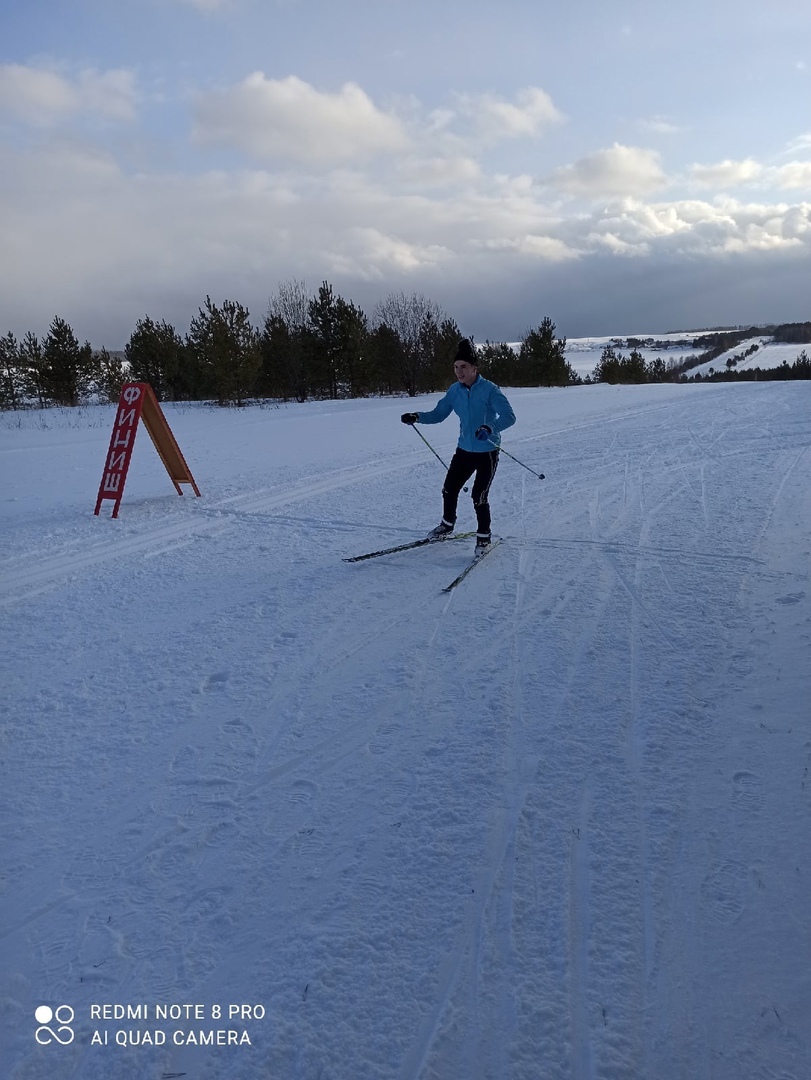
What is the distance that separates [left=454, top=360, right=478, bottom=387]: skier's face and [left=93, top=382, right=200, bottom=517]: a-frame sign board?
4.03 m

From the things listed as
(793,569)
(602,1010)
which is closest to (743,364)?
(793,569)

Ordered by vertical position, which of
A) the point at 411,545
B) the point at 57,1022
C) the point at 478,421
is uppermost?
the point at 478,421

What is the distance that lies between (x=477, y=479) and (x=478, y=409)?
695 mm

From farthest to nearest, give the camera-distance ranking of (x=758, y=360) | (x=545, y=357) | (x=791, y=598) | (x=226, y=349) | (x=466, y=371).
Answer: (x=758, y=360) < (x=545, y=357) < (x=226, y=349) < (x=466, y=371) < (x=791, y=598)

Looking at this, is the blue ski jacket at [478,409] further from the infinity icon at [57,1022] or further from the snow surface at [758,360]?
the snow surface at [758,360]

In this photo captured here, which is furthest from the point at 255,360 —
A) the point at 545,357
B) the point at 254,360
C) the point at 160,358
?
the point at 545,357

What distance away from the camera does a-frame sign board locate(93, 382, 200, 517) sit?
8.08m

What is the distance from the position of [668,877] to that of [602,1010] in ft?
2.00

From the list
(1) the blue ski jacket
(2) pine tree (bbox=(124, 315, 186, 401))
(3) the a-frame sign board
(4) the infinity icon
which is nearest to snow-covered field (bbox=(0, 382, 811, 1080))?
(4) the infinity icon

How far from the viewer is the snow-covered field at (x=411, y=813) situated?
1.89 meters

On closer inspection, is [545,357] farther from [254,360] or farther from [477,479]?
[477,479]

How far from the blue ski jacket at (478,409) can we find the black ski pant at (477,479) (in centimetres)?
8

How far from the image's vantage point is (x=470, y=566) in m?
5.77

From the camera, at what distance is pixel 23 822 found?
107 inches
